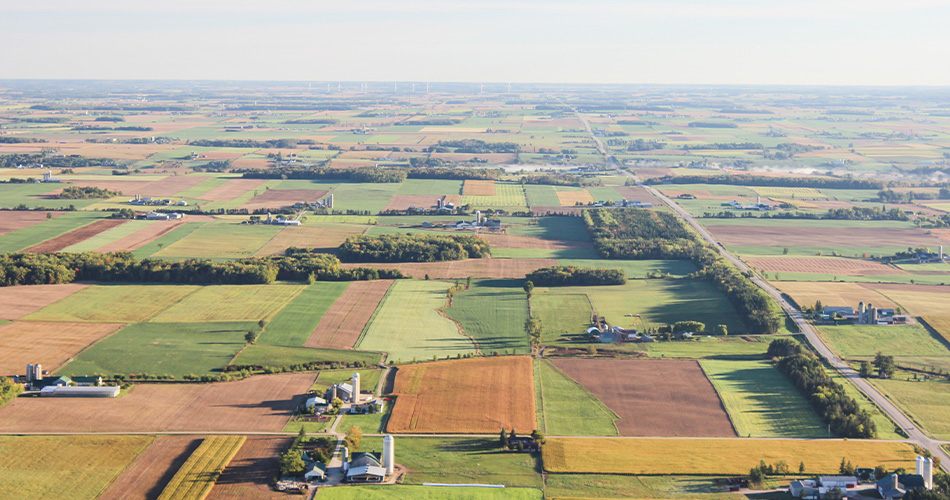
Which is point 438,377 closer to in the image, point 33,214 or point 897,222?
point 33,214

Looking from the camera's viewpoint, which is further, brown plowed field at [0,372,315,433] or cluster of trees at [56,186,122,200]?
cluster of trees at [56,186,122,200]

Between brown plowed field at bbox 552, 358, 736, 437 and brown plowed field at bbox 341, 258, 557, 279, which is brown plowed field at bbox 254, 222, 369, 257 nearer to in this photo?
brown plowed field at bbox 341, 258, 557, 279

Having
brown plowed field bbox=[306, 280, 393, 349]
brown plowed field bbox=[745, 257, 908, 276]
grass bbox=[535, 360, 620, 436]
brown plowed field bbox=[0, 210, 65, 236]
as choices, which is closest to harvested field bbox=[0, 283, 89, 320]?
brown plowed field bbox=[306, 280, 393, 349]

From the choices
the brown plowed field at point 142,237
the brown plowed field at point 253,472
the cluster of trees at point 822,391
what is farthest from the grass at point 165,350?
the cluster of trees at point 822,391

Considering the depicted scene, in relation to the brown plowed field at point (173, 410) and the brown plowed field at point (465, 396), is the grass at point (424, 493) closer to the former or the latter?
the brown plowed field at point (465, 396)

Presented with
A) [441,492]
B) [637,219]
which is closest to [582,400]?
[441,492]

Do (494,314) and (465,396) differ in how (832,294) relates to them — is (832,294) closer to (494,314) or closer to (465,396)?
(494,314)

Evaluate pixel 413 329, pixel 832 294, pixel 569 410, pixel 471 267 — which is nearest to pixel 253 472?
pixel 569 410
